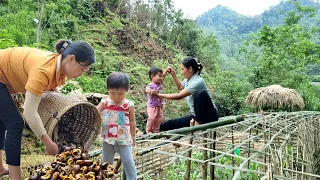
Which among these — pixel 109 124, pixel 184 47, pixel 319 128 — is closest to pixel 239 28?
pixel 184 47

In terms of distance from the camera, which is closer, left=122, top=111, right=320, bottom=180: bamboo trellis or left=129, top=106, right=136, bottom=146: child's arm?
left=122, top=111, right=320, bottom=180: bamboo trellis

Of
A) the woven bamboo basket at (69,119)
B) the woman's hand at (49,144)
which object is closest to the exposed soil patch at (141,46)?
the woven bamboo basket at (69,119)

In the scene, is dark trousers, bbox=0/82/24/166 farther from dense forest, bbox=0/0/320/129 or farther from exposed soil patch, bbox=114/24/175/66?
exposed soil patch, bbox=114/24/175/66

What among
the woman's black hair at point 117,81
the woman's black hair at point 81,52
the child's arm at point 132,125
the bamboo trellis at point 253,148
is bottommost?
the bamboo trellis at point 253,148

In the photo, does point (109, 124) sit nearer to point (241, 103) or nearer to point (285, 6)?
point (241, 103)

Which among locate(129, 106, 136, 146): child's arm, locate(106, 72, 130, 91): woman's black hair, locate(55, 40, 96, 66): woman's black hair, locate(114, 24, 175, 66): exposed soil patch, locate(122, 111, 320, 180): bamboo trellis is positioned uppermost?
locate(114, 24, 175, 66): exposed soil patch

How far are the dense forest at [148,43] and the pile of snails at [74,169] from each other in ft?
9.45

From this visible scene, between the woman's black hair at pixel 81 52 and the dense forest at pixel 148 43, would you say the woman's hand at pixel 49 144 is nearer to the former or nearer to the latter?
the woman's black hair at pixel 81 52

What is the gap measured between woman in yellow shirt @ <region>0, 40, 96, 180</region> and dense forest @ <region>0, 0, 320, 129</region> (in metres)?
2.17

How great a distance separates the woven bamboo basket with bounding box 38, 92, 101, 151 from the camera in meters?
2.44

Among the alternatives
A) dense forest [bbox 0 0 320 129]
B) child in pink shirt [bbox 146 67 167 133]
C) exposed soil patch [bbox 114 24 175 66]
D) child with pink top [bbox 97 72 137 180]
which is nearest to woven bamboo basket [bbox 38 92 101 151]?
child with pink top [bbox 97 72 137 180]

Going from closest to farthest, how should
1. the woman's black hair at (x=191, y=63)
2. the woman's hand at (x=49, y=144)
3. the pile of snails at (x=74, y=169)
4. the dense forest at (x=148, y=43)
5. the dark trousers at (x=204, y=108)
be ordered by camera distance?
the pile of snails at (x=74, y=169), the woman's hand at (x=49, y=144), the dark trousers at (x=204, y=108), the woman's black hair at (x=191, y=63), the dense forest at (x=148, y=43)

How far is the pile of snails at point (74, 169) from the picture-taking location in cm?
133

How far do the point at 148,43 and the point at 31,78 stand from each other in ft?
36.7
